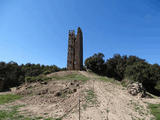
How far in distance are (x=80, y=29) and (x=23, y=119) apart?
27.8m

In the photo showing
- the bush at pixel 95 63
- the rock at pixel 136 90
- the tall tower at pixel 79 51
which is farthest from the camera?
the bush at pixel 95 63

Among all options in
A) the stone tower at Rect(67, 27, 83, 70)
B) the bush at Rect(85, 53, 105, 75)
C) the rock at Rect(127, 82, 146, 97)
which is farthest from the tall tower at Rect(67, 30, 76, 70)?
the rock at Rect(127, 82, 146, 97)

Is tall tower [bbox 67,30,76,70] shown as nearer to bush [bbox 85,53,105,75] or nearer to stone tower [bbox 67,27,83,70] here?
stone tower [bbox 67,27,83,70]

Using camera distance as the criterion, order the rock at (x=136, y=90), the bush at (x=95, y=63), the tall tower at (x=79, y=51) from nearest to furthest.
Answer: the rock at (x=136, y=90) < the tall tower at (x=79, y=51) < the bush at (x=95, y=63)

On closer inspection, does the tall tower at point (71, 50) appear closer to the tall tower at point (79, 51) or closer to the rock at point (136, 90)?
the tall tower at point (79, 51)

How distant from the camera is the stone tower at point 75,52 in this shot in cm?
2980

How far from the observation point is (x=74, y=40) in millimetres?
31828

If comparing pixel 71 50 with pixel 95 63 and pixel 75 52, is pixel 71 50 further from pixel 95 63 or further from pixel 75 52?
pixel 95 63

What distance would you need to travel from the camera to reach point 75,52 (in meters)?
30.8

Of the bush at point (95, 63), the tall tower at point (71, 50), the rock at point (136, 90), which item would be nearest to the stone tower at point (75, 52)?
the tall tower at point (71, 50)

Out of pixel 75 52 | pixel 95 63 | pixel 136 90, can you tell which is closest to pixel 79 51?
pixel 75 52

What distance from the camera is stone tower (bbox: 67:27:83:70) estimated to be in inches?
1173

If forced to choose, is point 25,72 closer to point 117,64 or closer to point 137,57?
point 117,64

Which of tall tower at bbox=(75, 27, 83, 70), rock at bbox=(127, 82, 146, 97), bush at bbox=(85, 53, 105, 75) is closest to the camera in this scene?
rock at bbox=(127, 82, 146, 97)
